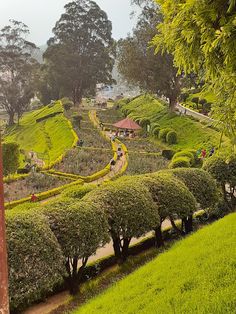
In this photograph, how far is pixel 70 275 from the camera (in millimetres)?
10664

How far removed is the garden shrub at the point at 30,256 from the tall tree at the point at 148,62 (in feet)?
104

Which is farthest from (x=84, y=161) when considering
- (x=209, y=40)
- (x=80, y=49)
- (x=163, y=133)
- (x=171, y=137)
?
(x=80, y=49)

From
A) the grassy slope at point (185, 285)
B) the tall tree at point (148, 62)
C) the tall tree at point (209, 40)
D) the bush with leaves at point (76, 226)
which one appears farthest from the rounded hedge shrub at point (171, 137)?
the tall tree at point (209, 40)

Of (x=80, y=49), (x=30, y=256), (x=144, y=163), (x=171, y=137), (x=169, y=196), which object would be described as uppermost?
(x=80, y=49)

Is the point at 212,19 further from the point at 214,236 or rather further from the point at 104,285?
the point at 104,285

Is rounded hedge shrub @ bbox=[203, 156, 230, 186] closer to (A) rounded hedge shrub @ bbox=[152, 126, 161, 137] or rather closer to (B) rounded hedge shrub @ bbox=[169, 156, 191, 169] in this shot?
Result: (B) rounded hedge shrub @ bbox=[169, 156, 191, 169]

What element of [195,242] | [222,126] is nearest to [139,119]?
[195,242]

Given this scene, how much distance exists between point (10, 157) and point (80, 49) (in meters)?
36.6

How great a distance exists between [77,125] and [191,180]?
28.1m

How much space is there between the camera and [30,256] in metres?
8.71

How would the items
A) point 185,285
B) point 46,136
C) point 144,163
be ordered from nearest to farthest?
point 185,285 → point 144,163 → point 46,136

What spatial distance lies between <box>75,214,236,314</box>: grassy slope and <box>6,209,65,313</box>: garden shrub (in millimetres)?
1107

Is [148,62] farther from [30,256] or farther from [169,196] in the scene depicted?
[30,256]

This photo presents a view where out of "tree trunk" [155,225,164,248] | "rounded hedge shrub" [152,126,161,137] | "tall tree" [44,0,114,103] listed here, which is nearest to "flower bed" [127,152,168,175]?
"rounded hedge shrub" [152,126,161,137]
